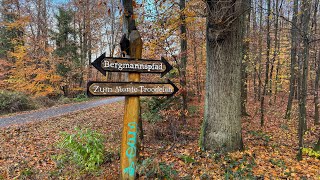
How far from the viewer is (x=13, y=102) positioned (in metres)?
12.6

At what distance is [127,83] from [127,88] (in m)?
0.08

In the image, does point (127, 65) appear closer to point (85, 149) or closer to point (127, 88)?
point (127, 88)

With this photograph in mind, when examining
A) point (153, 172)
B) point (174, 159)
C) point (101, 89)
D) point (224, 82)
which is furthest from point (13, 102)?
point (224, 82)

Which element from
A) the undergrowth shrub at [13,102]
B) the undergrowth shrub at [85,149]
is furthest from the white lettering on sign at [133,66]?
the undergrowth shrub at [13,102]

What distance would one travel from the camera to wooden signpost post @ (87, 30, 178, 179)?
124 inches

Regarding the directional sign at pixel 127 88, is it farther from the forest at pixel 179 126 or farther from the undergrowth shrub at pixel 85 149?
the undergrowth shrub at pixel 85 149

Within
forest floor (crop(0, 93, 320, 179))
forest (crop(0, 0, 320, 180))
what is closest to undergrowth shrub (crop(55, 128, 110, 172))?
forest (crop(0, 0, 320, 180))

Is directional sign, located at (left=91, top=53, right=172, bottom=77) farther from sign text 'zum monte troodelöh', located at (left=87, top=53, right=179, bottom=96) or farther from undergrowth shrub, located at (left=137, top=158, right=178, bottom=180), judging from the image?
undergrowth shrub, located at (left=137, top=158, right=178, bottom=180)

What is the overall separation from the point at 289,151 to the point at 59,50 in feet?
64.4

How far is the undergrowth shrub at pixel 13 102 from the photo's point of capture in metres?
12.2

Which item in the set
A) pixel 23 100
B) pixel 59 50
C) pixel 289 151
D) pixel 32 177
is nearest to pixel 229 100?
pixel 289 151

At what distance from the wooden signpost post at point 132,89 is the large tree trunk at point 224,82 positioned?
5.07 feet

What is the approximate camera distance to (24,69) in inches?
648

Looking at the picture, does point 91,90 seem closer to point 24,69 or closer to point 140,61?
point 140,61
